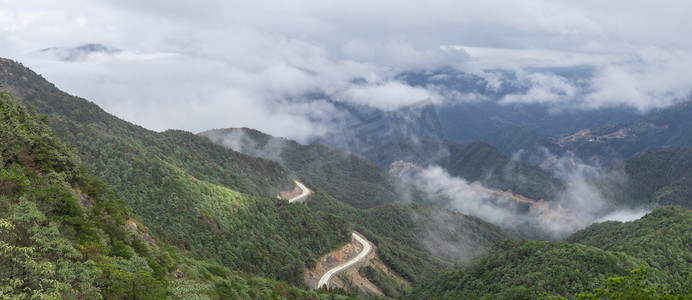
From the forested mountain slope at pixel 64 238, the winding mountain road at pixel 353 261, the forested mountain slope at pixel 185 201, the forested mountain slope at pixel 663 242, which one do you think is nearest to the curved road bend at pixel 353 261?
the winding mountain road at pixel 353 261

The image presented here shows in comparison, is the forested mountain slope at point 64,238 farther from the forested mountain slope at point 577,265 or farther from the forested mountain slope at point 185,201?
the forested mountain slope at point 577,265

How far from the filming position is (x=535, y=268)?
77000 millimetres

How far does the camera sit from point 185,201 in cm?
10069

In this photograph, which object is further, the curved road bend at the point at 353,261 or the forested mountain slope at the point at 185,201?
the curved road bend at the point at 353,261

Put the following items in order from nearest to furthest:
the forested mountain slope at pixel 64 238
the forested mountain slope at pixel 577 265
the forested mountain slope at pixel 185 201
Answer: the forested mountain slope at pixel 64 238 < the forested mountain slope at pixel 577 265 < the forested mountain slope at pixel 185 201

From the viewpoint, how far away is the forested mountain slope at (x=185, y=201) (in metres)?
95.2

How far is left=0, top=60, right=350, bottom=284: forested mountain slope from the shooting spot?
95.2m

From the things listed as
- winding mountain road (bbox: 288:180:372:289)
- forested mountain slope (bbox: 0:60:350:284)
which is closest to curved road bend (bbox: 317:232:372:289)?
winding mountain road (bbox: 288:180:372:289)

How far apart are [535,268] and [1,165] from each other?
8102 centimetres

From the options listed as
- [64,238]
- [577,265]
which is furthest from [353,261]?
[64,238]

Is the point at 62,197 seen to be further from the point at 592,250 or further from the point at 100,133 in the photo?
the point at 100,133

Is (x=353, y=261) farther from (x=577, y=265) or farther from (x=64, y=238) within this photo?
(x=64, y=238)

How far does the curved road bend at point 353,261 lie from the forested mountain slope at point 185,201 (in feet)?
20.9

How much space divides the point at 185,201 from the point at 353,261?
5571cm
